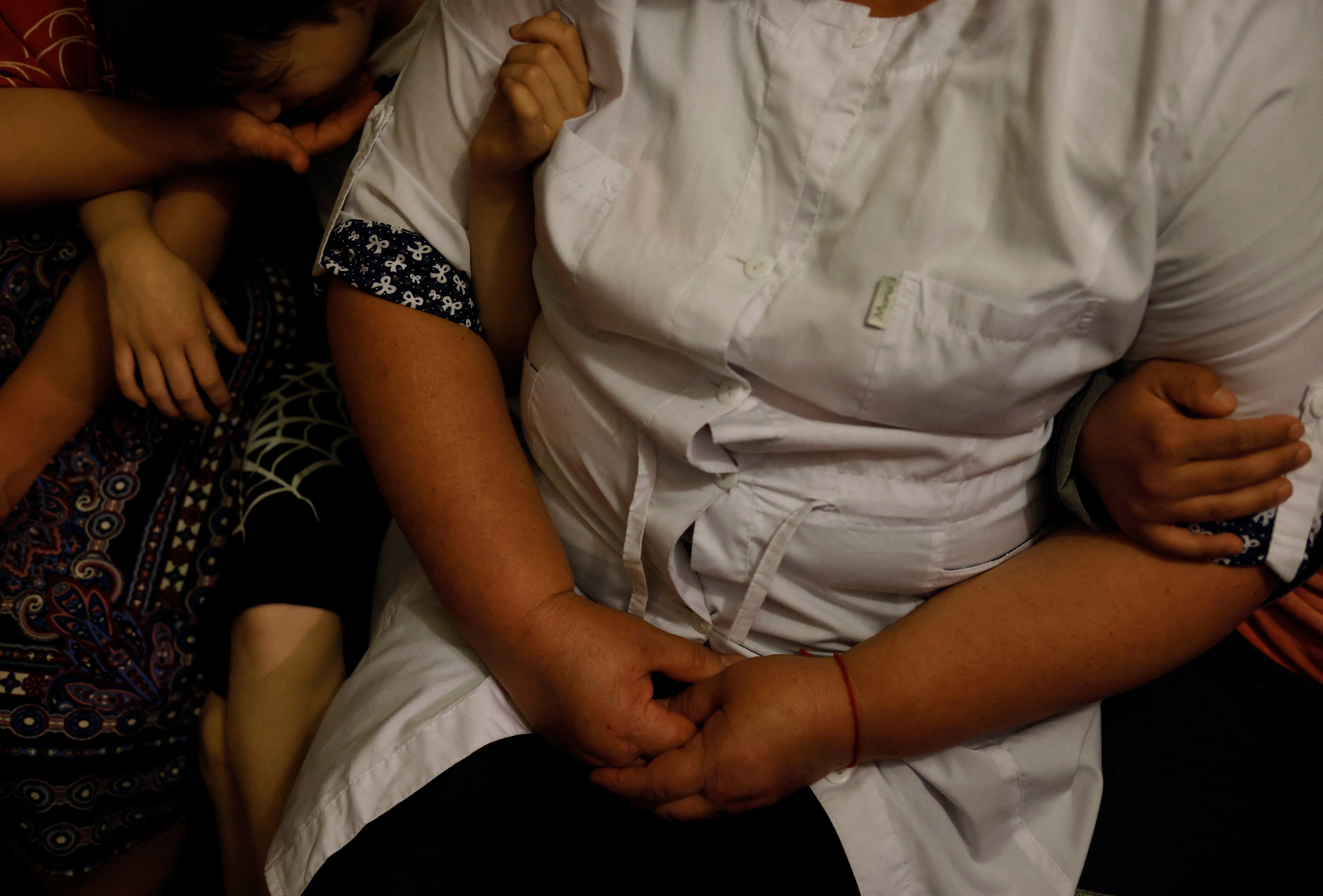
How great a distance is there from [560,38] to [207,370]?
540 millimetres

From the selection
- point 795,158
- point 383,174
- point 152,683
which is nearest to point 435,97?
point 383,174

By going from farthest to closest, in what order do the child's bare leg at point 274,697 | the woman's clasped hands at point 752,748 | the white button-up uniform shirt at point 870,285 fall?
the child's bare leg at point 274,697 < the woman's clasped hands at point 752,748 < the white button-up uniform shirt at point 870,285

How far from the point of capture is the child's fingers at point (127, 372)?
992 millimetres

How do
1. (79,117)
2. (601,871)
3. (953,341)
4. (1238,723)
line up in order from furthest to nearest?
1. (79,117)
2. (1238,723)
3. (601,871)
4. (953,341)

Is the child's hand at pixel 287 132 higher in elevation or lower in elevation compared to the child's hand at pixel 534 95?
lower

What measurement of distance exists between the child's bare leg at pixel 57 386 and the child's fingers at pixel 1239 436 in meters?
1.06

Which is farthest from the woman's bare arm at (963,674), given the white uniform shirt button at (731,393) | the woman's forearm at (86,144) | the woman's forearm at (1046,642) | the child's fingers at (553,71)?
the woman's forearm at (86,144)

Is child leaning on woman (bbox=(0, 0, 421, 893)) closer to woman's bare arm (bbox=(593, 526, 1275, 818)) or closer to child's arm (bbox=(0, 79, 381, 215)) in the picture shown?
child's arm (bbox=(0, 79, 381, 215))

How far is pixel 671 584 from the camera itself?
820 millimetres

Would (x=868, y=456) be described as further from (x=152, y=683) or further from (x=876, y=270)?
(x=152, y=683)

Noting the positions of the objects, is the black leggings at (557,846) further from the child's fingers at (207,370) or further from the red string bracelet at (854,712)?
the child's fingers at (207,370)

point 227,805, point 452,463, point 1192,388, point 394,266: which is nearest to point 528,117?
point 394,266

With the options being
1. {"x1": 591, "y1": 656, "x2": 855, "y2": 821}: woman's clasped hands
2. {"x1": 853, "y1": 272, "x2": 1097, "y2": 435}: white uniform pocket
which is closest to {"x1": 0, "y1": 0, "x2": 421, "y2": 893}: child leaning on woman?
{"x1": 591, "y1": 656, "x2": 855, "y2": 821}: woman's clasped hands

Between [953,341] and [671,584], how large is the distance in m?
0.32
